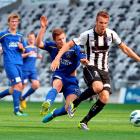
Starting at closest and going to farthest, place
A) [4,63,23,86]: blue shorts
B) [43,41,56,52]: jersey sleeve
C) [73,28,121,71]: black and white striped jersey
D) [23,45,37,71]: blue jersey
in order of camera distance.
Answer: [73,28,121,71]: black and white striped jersey → [43,41,56,52]: jersey sleeve → [4,63,23,86]: blue shorts → [23,45,37,71]: blue jersey

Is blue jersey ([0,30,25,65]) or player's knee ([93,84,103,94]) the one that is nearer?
player's knee ([93,84,103,94])

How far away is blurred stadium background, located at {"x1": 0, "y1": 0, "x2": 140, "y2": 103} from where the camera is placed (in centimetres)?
2892

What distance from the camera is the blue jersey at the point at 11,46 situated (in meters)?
15.8

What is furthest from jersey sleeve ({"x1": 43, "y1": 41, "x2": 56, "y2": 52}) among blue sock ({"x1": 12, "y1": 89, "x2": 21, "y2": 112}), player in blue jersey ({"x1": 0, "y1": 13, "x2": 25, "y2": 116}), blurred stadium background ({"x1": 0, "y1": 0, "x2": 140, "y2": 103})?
blurred stadium background ({"x1": 0, "y1": 0, "x2": 140, "y2": 103})

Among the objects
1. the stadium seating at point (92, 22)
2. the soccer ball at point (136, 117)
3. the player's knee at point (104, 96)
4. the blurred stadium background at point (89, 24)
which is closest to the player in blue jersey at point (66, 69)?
the soccer ball at point (136, 117)

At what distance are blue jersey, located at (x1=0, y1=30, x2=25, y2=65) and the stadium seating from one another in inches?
498

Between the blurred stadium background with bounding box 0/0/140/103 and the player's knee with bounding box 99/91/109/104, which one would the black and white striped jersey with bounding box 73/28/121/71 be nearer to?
the player's knee with bounding box 99/91/109/104

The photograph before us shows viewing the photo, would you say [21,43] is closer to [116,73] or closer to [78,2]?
[116,73]

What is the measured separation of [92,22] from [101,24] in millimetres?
25061

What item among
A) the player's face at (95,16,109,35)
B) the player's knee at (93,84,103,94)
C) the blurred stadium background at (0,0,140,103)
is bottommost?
the blurred stadium background at (0,0,140,103)

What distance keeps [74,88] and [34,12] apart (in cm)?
2767

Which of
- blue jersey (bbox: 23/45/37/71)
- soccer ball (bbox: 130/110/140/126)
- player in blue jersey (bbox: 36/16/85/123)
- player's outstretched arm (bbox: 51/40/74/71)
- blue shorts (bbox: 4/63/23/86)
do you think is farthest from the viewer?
blue jersey (bbox: 23/45/37/71)

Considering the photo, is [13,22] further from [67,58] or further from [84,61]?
[84,61]

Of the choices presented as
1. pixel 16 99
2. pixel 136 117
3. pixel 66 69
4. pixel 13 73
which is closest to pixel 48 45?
pixel 66 69
